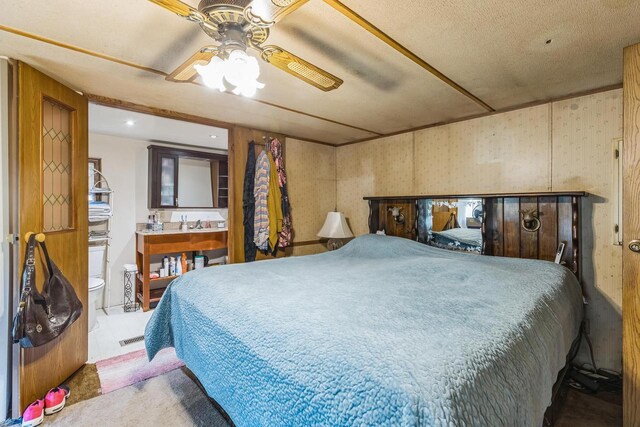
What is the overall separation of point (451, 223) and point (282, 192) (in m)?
1.91

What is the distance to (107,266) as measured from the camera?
3795 mm

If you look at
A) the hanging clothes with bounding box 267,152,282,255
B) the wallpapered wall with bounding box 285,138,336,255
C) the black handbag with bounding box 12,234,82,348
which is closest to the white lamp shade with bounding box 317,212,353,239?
the wallpapered wall with bounding box 285,138,336,255

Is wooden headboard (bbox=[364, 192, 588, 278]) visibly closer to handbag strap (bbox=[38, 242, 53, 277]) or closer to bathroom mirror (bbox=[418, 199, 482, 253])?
bathroom mirror (bbox=[418, 199, 482, 253])

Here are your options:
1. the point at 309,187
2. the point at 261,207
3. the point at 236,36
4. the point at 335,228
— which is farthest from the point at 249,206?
the point at 236,36

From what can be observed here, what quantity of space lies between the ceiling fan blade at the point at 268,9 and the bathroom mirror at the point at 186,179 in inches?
137

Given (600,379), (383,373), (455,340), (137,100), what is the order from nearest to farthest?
(383,373) → (455,340) → (600,379) → (137,100)

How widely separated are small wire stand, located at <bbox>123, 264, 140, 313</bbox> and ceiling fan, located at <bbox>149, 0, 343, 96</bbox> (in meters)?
3.12

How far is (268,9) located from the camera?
1089 mm

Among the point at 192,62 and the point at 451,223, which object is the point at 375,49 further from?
the point at 451,223

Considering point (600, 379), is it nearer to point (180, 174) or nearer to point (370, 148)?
point (370, 148)

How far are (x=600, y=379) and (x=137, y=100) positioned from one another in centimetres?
423

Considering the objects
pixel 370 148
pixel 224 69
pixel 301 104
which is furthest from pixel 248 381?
pixel 370 148

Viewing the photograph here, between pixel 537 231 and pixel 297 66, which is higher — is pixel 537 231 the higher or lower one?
the lower one

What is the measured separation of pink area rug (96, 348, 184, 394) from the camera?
2.19 m
